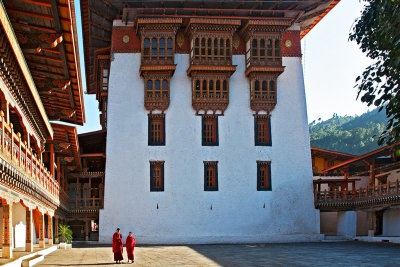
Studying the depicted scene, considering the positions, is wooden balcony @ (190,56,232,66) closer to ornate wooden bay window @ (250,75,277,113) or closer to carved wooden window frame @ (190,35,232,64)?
carved wooden window frame @ (190,35,232,64)

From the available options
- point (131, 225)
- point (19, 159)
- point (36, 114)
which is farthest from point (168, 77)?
point (19, 159)

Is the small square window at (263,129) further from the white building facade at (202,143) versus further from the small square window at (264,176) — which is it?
the small square window at (264,176)

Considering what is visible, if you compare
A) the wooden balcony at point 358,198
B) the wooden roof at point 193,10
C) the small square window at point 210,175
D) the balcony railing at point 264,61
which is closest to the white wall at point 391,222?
the wooden balcony at point 358,198

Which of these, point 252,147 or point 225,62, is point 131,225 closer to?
point 252,147

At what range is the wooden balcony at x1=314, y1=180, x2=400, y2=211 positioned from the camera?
A: 28141mm

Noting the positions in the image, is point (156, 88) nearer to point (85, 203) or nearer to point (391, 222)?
point (85, 203)

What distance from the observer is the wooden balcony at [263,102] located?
1257 inches

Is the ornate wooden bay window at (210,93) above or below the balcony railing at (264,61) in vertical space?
below

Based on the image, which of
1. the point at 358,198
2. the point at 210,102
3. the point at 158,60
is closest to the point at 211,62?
the point at 210,102

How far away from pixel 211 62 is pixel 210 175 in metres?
6.00

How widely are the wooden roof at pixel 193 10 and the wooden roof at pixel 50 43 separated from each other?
13.2 m

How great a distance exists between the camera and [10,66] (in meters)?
12.5

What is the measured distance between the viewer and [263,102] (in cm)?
3203

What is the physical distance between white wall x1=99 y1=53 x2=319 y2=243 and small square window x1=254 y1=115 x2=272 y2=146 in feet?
0.98
